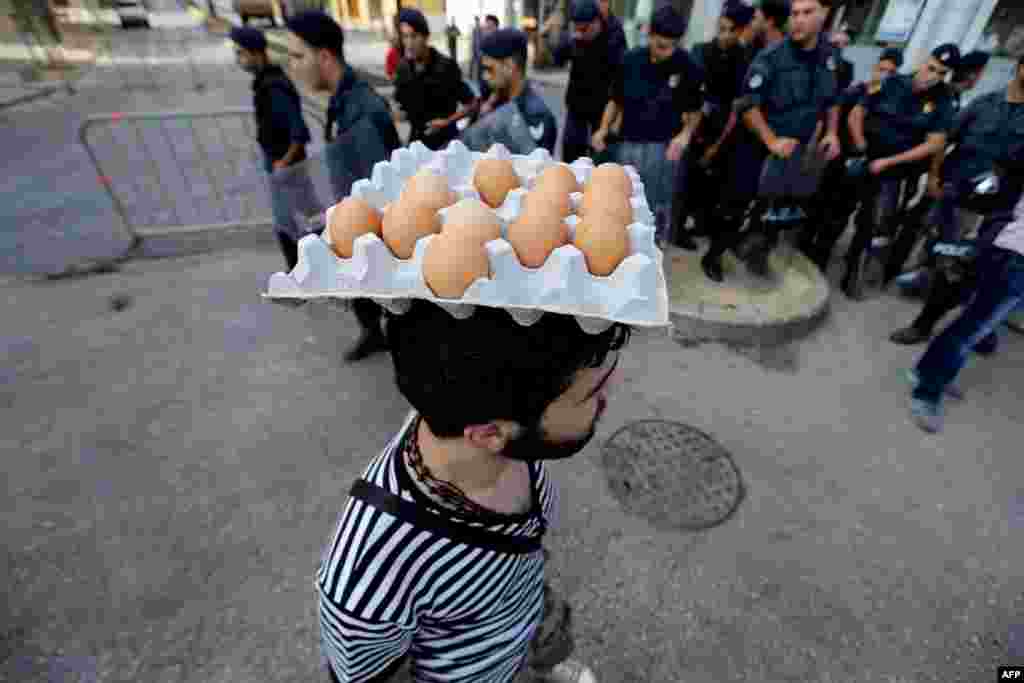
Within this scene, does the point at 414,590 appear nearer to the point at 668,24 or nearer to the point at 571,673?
the point at 571,673

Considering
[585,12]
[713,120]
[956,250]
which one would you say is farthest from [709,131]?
[956,250]

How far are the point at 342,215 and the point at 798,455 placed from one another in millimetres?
3396

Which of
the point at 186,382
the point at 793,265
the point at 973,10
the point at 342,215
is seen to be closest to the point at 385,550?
the point at 342,215

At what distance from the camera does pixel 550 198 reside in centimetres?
92

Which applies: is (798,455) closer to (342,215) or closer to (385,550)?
(385,550)

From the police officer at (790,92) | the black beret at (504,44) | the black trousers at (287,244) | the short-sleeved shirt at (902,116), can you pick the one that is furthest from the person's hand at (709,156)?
the black trousers at (287,244)

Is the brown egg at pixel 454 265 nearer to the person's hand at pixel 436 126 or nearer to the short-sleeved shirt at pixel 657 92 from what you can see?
the short-sleeved shirt at pixel 657 92

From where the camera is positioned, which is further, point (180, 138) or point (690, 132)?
point (180, 138)

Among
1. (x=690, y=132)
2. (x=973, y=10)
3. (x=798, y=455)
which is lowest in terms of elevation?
(x=798, y=455)

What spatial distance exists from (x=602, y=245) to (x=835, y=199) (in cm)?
549

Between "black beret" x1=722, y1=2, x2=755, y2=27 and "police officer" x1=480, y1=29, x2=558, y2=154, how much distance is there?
265 centimetres

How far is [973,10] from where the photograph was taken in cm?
985

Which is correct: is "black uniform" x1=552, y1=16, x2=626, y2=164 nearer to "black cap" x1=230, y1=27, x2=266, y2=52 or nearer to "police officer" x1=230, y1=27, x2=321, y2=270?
"police officer" x1=230, y1=27, x2=321, y2=270

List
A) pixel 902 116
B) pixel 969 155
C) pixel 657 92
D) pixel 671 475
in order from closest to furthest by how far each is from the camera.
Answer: pixel 671 475, pixel 969 155, pixel 657 92, pixel 902 116
